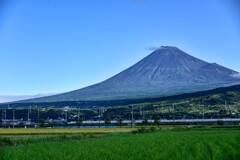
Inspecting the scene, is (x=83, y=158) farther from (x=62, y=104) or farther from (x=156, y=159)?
(x=62, y=104)

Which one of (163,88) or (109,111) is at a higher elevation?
(163,88)

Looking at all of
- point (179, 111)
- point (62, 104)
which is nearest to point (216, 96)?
point (179, 111)

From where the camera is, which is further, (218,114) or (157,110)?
(157,110)

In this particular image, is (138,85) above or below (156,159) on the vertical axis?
above

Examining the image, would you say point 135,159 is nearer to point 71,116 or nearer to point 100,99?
point 71,116

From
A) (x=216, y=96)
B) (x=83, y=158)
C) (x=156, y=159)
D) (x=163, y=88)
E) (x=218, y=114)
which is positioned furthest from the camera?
(x=163, y=88)

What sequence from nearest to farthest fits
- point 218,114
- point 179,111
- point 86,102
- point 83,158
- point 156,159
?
point 156,159, point 83,158, point 218,114, point 179,111, point 86,102

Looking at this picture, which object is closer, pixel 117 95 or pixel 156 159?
pixel 156 159

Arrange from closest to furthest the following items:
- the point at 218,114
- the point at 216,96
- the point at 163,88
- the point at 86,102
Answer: the point at 218,114
the point at 216,96
the point at 86,102
the point at 163,88

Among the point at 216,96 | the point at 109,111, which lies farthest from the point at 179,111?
the point at 109,111
